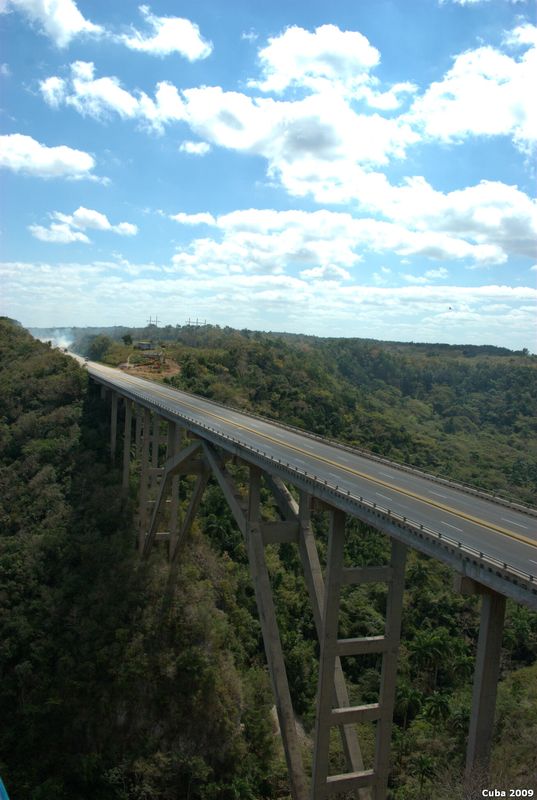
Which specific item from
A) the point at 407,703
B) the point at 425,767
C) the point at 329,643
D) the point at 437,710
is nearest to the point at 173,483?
the point at 407,703

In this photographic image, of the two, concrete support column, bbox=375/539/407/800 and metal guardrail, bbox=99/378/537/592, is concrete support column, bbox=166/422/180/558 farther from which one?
concrete support column, bbox=375/539/407/800

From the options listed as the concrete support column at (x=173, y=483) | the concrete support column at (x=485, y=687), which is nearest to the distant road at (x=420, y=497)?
the concrete support column at (x=485, y=687)

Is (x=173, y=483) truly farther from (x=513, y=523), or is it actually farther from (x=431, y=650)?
(x=513, y=523)

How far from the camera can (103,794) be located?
27719mm

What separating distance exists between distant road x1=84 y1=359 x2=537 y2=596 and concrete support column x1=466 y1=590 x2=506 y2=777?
1.49 metres

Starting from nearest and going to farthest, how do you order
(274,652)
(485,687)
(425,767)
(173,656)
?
(485,687) < (274,652) < (425,767) < (173,656)

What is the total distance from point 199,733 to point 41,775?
316 inches

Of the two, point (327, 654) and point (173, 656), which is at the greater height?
point (327, 654)

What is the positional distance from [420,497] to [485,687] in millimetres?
8972

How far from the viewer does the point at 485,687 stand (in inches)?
527

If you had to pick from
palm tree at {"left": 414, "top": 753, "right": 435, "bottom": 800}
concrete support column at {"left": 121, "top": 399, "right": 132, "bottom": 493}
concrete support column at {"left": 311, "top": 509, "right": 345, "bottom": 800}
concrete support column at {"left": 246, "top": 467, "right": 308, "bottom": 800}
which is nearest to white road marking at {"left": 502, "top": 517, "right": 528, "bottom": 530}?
concrete support column at {"left": 311, "top": 509, "right": 345, "bottom": 800}

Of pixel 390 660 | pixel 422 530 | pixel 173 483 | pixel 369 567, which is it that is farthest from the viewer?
pixel 173 483

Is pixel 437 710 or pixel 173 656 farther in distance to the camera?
pixel 173 656

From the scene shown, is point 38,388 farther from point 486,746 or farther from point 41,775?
point 486,746
